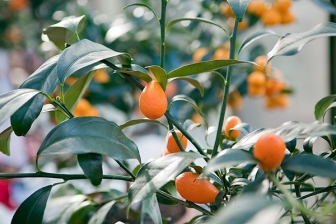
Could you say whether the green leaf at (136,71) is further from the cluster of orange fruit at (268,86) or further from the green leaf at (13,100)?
the cluster of orange fruit at (268,86)

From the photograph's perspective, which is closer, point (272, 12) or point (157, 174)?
point (157, 174)

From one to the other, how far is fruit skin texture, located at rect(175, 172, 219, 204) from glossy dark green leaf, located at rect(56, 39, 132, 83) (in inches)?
4.3

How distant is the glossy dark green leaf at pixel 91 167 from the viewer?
1.41ft

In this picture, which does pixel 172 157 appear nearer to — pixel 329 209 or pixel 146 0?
pixel 329 209

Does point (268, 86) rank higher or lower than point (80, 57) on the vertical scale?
lower

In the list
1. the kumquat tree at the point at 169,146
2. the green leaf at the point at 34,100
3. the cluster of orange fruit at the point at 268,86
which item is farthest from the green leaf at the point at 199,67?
the cluster of orange fruit at the point at 268,86

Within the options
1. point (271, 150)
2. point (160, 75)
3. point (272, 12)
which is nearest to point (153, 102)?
point (160, 75)

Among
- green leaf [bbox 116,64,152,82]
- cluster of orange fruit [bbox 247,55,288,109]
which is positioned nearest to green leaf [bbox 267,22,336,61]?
green leaf [bbox 116,64,152,82]

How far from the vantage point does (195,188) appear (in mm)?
412

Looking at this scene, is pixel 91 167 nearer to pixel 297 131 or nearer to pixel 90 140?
pixel 90 140

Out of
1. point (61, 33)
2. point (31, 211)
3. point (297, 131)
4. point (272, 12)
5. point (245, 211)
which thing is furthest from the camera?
point (272, 12)

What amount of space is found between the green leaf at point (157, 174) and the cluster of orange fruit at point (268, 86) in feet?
2.38

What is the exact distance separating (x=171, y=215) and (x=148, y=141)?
77 cm

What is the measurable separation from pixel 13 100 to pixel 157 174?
0.41 ft
